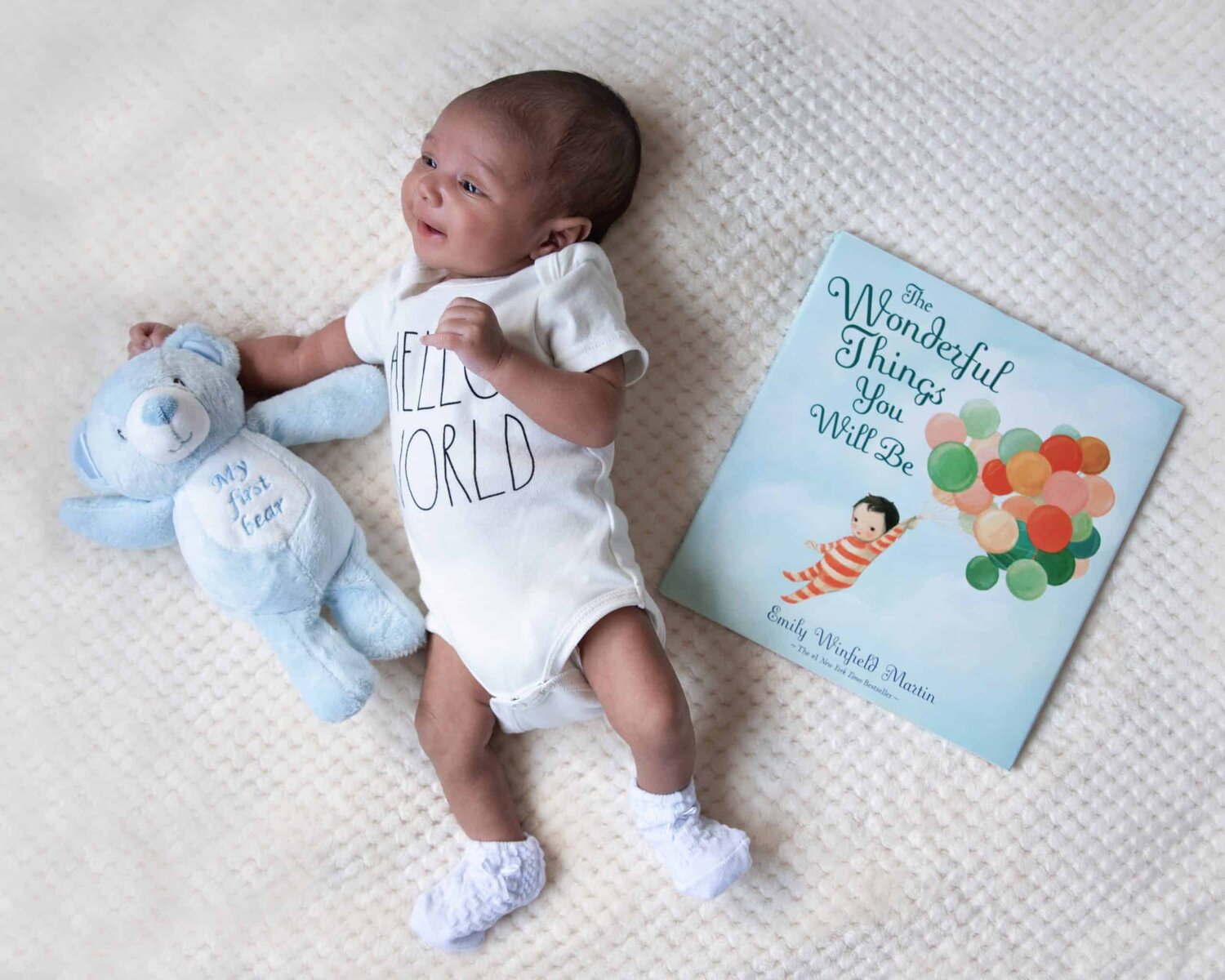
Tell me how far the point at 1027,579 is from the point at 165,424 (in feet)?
2.67

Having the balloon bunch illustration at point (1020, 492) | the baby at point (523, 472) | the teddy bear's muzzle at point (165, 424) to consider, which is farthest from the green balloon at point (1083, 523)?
the teddy bear's muzzle at point (165, 424)

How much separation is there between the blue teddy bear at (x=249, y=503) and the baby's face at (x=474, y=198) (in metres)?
0.16

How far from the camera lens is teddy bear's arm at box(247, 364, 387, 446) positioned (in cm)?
98

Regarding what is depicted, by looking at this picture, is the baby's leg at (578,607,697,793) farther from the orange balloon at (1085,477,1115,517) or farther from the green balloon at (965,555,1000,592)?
the orange balloon at (1085,477,1115,517)

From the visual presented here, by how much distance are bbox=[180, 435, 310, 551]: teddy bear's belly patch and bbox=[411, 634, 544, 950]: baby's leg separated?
0.20 meters

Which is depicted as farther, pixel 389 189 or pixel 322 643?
pixel 389 189


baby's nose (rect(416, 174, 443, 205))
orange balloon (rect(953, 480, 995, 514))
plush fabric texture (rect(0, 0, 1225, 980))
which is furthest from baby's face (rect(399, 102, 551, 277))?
orange balloon (rect(953, 480, 995, 514))

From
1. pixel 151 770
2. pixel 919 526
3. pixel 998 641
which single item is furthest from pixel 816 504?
pixel 151 770

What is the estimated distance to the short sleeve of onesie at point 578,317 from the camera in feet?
2.98

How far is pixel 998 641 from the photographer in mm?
1006

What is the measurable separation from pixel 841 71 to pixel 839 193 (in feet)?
0.42

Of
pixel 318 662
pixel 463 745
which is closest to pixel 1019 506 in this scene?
pixel 463 745

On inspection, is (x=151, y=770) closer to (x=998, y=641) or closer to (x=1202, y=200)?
(x=998, y=641)

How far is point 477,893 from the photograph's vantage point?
0.95 metres
